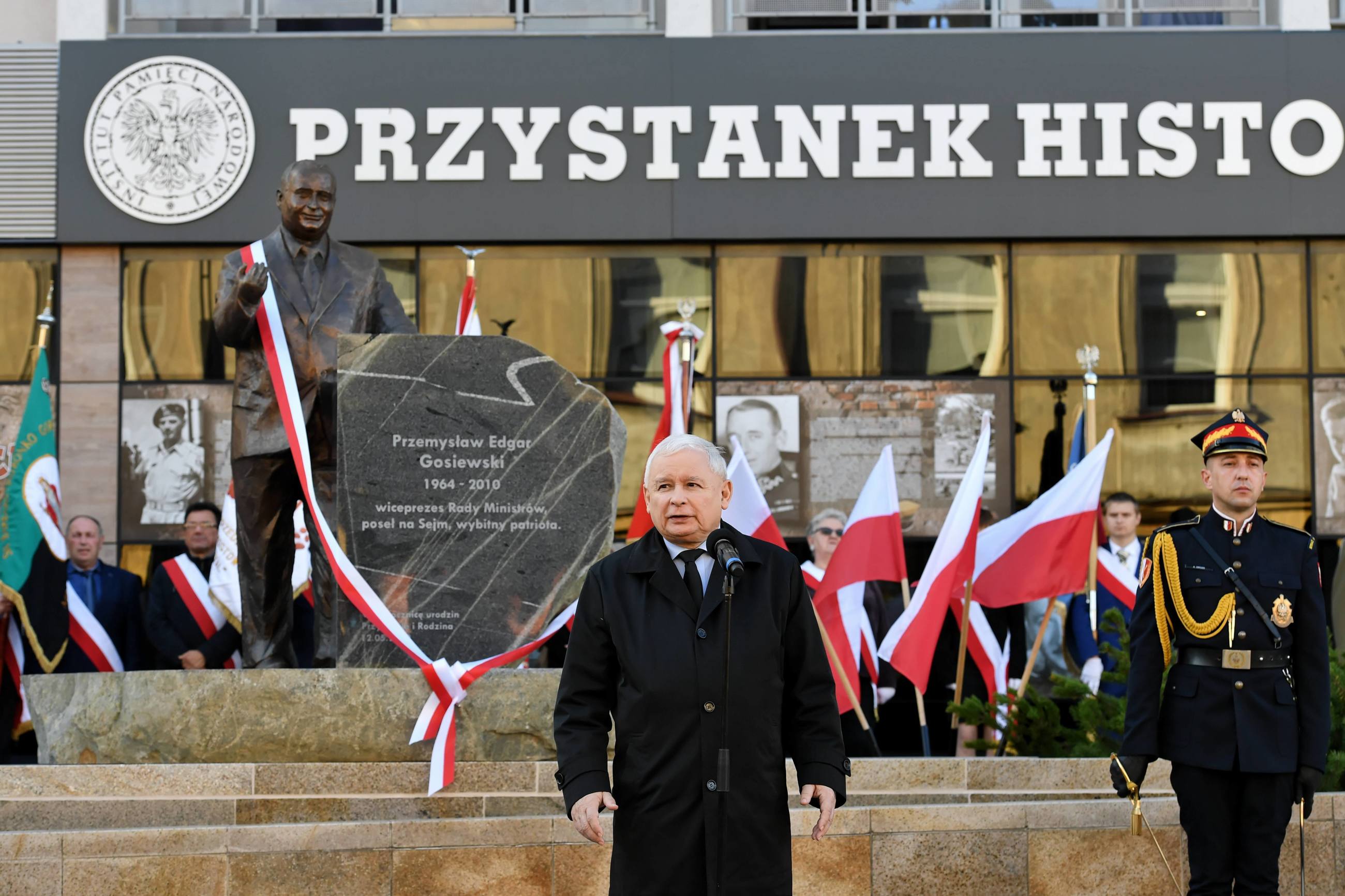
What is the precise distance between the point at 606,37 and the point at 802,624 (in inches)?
442

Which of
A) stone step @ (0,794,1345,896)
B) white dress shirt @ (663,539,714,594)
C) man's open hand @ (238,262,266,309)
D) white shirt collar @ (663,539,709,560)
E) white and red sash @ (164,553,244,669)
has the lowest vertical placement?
stone step @ (0,794,1345,896)

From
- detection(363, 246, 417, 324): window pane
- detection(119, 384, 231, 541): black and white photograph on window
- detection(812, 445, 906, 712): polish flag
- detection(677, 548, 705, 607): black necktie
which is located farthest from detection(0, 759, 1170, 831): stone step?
detection(363, 246, 417, 324): window pane

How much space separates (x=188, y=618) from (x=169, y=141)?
20.4 ft

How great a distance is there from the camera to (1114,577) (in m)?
10.7

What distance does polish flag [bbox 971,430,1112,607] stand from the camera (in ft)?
31.3

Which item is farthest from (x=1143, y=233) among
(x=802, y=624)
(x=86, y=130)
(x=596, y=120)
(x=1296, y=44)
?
(x=802, y=624)

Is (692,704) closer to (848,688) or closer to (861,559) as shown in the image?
(848,688)

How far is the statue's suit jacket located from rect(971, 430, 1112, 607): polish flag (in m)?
3.81

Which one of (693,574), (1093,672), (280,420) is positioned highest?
(280,420)

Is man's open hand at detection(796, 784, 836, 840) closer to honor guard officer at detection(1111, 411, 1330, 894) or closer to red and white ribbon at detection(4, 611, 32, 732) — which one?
honor guard officer at detection(1111, 411, 1330, 894)

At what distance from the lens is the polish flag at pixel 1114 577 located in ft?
34.9

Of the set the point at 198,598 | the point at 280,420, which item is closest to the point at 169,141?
the point at 198,598

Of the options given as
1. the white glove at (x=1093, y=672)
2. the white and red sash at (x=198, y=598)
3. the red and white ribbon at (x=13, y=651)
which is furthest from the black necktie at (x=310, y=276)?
the white glove at (x=1093, y=672)

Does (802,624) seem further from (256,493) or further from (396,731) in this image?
(256,493)
